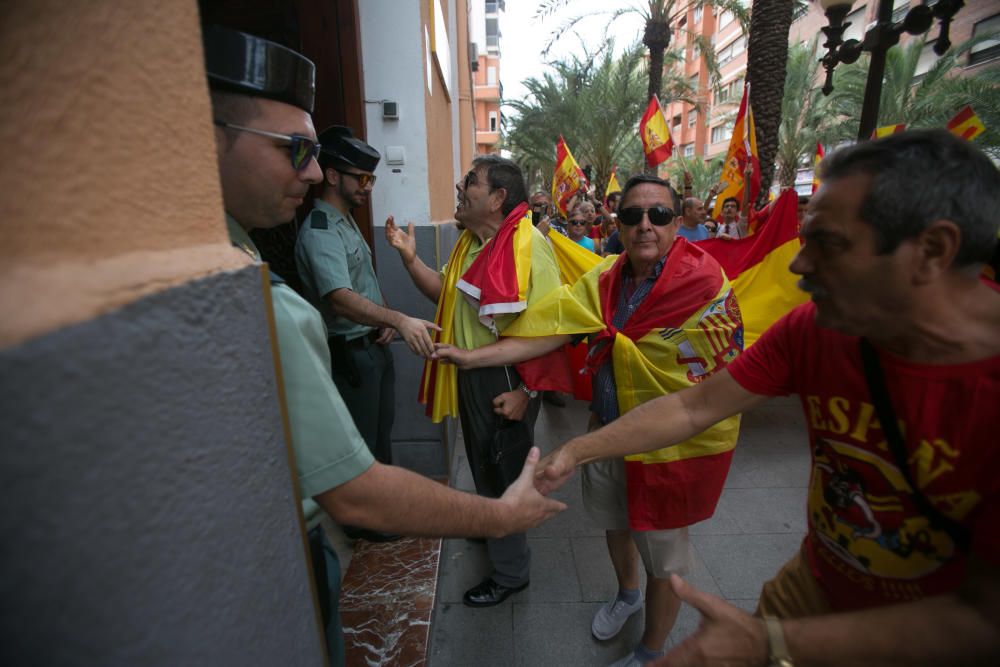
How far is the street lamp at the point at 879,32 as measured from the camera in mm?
5281

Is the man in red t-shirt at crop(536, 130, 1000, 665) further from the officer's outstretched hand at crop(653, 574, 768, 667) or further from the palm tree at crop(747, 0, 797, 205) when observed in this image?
the palm tree at crop(747, 0, 797, 205)

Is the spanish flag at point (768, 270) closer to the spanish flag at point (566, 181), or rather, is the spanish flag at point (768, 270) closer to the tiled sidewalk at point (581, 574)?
the tiled sidewalk at point (581, 574)

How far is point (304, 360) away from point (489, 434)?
176cm

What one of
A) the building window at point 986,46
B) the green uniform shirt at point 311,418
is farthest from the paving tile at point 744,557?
the building window at point 986,46

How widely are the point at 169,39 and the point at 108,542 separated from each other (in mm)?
619

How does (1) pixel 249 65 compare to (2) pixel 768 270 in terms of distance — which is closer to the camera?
(1) pixel 249 65

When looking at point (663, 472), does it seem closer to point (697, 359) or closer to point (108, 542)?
point (697, 359)

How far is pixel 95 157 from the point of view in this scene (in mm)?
557

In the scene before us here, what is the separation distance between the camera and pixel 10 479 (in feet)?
1.45

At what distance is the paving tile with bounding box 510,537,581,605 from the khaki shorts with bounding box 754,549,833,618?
133cm

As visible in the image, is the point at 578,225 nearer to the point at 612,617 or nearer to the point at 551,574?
the point at 551,574

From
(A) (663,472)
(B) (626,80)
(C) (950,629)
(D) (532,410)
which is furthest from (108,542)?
(B) (626,80)

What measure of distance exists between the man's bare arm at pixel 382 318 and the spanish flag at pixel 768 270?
10.5 ft

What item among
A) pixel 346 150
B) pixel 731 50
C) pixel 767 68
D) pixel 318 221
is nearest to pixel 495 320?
pixel 318 221
